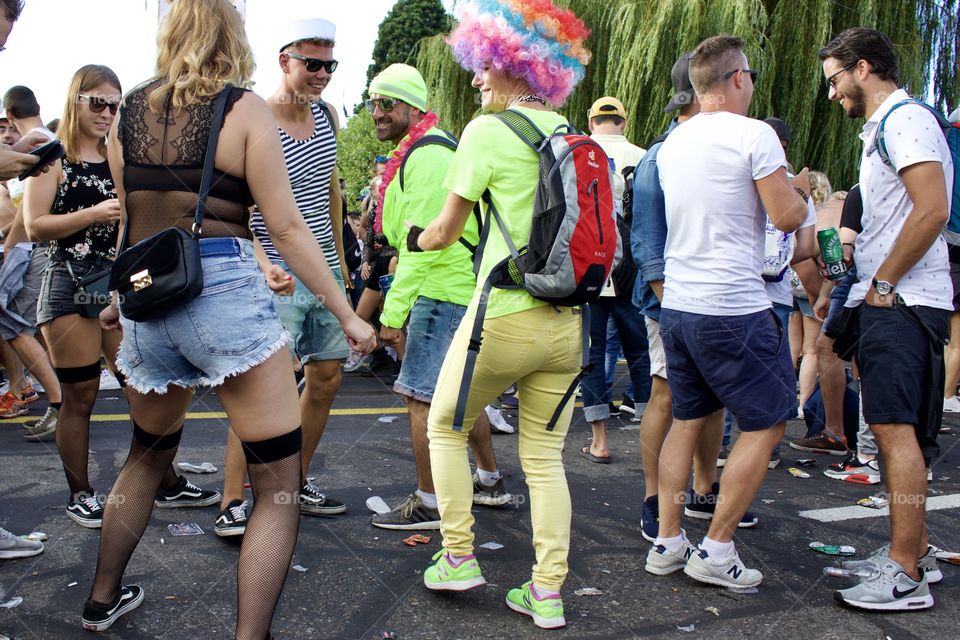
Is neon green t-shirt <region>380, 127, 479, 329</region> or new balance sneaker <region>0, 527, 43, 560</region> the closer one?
new balance sneaker <region>0, 527, 43, 560</region>

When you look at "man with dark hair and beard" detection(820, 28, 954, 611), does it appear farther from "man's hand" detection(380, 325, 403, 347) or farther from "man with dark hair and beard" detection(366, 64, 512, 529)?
"man's hand" detection(380, 325, 403, 347)

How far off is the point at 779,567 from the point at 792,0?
10.1 metres

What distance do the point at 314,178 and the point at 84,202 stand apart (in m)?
1.15

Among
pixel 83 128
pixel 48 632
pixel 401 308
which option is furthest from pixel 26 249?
pixel 48 632

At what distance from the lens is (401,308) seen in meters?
4.05

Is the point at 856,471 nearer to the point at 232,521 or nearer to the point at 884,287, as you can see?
the point at 884,287

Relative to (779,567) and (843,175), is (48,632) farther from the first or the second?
(843,175)

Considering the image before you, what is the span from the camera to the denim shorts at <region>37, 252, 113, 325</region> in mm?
4113

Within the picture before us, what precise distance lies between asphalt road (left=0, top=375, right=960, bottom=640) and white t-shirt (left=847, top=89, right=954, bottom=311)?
1.22m

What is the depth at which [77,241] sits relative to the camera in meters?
4.25

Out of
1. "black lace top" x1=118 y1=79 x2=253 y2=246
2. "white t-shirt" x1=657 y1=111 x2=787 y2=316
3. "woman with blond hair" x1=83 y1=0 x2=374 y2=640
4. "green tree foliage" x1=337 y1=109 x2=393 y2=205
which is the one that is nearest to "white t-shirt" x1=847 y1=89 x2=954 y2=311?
"white t-shirt" x1=657 y1=111 x2=787 y2=316

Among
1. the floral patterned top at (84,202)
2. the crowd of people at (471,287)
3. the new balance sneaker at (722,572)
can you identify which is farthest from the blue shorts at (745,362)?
the floral patterned top at (84,202)

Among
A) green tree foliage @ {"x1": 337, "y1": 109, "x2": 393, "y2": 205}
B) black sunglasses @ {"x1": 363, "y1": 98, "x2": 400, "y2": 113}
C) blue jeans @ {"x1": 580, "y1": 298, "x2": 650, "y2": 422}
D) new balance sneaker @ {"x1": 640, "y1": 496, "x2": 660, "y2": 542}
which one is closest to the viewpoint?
new balance sneaker @ {"x1": 640, "y1": 496, "x2": 660, "y2": 542}

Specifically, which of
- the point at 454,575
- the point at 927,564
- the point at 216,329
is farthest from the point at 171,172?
the point at 927,564
